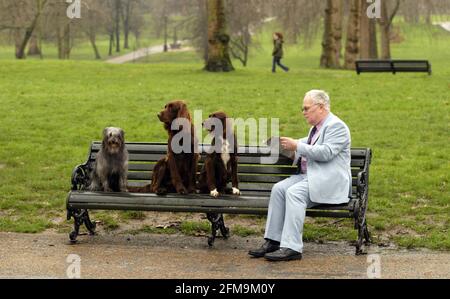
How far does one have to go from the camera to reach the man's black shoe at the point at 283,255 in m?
8.30

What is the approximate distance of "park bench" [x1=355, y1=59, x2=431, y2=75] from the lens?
27000mm

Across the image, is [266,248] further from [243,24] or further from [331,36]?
[243,24]

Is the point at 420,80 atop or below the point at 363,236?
atop

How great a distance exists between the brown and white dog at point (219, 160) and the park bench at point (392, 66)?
18.6m

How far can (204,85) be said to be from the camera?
2328 centimetres

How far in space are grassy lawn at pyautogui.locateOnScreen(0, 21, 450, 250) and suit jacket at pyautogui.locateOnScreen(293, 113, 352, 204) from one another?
1071 millimetres

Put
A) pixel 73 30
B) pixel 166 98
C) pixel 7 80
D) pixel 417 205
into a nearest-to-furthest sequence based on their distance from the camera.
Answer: pixel 417 205
pixel 166 98
pixel 7 80
pixel 73 30

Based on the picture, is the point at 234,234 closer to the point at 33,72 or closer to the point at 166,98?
the point at 166,98

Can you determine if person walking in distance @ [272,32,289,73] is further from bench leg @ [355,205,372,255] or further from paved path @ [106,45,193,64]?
paved path @ [106,45,193,64]

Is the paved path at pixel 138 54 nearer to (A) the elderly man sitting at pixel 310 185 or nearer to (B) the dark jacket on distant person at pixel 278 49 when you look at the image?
(B) the dark jacket on distant person at pixel 278 49

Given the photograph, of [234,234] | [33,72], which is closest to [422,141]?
[234,234]

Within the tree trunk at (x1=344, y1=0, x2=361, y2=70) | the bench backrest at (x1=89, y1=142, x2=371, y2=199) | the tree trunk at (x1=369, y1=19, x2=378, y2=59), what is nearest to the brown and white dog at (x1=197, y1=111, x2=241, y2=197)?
the bench backrest at (x1=89, y1=142, x2=371, y2=199)

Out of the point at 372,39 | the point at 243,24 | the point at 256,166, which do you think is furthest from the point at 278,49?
the point at 243,24

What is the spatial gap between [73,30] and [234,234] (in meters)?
51.2
